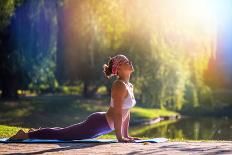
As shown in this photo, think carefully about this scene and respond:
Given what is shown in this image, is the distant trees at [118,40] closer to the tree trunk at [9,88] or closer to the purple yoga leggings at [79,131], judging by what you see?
the tree trunk at [9,88]

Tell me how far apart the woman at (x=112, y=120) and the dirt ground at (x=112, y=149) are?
1.40 ft

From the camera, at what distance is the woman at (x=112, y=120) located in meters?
7.04

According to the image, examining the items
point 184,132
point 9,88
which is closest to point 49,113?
point 9,88

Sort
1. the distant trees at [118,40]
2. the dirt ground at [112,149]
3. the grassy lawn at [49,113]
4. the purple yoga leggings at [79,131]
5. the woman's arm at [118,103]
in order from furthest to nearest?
the grassy lawn at [49,113]
the distant trees at [118,40]
the purple yoga leggings at [79,131]
the woman's arm at [118,103]
the dirt ground at [112,149]

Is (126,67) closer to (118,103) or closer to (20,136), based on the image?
(118,103)

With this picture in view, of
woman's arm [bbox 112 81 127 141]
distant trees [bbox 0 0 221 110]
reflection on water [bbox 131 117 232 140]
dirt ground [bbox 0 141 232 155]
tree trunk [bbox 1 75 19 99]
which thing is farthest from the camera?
tree trunk [bbox 1 75 19 99]

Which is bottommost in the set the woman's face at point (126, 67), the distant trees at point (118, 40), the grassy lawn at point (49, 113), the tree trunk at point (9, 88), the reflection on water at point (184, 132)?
the reflection on water at point (184, 132)

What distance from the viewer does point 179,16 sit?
21688mm

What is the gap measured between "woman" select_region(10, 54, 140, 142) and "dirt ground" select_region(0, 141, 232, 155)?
0.43m

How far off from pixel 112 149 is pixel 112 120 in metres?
1.17

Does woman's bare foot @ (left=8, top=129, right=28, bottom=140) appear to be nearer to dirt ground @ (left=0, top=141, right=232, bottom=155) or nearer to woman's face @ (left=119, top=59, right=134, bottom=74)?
dirt ground @ (left=0, top=141, right=232, bottom=155)

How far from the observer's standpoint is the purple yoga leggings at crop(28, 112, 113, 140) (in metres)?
7.14

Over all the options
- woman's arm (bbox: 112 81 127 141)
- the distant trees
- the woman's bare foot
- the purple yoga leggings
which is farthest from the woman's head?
the distant trees

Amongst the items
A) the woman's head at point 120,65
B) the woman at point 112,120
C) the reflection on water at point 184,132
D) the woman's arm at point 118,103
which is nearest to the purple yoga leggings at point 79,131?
the woman at point 112,120
